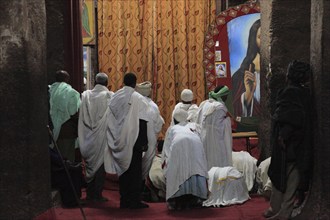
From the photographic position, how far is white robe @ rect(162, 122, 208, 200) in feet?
25.1

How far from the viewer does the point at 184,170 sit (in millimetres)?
7664

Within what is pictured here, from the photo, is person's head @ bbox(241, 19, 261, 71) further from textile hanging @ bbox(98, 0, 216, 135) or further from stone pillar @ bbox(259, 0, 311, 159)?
stone pillar @ bbox(259, 0, 311, 159)

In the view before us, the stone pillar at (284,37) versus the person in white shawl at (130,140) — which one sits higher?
the stone pillar at (284,37)

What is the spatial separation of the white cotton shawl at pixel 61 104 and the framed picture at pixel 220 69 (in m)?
3.87

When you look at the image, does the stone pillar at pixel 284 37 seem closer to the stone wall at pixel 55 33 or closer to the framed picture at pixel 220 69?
the stone wall at pixel 55 33

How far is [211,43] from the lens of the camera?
11.6m

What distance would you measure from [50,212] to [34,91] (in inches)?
43.6

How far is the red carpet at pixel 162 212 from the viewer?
23.8 feet

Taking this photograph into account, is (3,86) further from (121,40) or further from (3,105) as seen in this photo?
(121,40)

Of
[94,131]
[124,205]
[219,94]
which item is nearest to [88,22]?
[219,94]

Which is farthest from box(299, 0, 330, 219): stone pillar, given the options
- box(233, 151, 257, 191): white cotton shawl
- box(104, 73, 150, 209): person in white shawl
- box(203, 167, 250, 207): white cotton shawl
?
box(233, 151, 257, 191): white cotton shawl

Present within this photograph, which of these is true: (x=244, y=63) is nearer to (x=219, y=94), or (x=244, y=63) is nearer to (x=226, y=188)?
(x=219, y=94)

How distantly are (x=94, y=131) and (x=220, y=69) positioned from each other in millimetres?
3838

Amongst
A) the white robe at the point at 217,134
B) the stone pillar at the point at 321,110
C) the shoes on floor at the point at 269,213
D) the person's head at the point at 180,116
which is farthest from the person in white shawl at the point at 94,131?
the stone pillar at the point at 321,110
